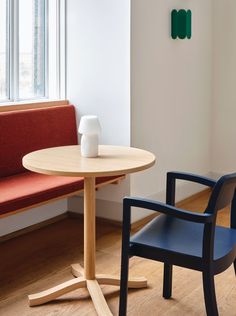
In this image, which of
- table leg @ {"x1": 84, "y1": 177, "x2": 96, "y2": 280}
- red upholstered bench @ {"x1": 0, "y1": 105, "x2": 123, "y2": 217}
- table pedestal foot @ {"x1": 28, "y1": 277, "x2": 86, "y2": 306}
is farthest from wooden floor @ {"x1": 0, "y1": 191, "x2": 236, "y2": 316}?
red upholstered bench @ {"x1": 0, "y1": 105, "x2": 123, "y2": 217}

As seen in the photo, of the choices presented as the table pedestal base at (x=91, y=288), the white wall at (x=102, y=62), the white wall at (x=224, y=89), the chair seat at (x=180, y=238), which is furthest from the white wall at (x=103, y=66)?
the white wall at (x=224, y=89)

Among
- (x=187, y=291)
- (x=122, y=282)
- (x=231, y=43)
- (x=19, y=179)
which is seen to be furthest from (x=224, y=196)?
(x=231, y=43)

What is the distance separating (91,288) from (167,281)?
434 mm

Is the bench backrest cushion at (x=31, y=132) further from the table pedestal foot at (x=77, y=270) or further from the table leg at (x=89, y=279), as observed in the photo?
the table leg at (x=89, y=279)

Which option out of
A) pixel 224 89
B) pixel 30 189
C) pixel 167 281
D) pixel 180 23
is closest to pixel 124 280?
pixel 167 281

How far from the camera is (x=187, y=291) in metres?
3.15

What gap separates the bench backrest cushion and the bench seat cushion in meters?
0.13

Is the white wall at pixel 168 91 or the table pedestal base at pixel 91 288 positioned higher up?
the white wall at pixel 168 91

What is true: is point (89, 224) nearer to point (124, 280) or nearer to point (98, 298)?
point (98, 298)

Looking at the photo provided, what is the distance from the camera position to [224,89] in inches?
216

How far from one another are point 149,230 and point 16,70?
1.99m

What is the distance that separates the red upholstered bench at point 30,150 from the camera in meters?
3.34

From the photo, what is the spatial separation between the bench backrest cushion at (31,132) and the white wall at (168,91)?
55 centimetres

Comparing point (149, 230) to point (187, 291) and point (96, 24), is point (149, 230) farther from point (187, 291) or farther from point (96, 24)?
point (96, 24)
